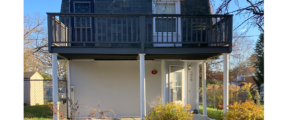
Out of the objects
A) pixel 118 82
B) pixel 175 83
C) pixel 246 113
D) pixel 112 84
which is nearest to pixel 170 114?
pixel 246 113

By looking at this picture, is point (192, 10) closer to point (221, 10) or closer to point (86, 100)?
point (221, 10)

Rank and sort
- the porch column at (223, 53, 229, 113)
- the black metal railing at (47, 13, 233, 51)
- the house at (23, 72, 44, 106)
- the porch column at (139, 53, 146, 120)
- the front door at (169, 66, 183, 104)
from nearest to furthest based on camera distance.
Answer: the black metal railing at (47, 13, 233, 51)
the porch column at (139, 53, 146, 120)
the porch column at (223, 53, 229, 113)
the front door at (169, 66, 183, 104)
the house at (23, 72, 44, 106)

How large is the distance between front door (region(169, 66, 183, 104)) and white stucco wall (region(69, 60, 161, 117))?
19.6 inches

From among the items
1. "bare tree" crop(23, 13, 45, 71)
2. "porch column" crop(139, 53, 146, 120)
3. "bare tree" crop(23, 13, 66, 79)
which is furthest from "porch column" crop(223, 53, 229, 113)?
"bare tree" crop(23, 13, 45, 71)

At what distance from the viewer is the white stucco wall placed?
259 inches

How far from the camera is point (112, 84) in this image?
6.68 meters

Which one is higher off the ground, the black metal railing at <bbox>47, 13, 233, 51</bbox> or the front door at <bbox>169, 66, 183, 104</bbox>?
the black metal railing at <bbox>47, 13, 233, 51</bbox>

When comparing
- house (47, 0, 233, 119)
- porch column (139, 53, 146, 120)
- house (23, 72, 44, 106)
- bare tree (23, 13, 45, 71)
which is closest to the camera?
porch column (139, 53, 146, 120)

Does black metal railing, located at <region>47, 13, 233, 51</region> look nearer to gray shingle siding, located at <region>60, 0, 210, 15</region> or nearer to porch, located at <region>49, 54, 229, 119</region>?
gray shingle siding, located at <region>60, 0, 210, 15</region>

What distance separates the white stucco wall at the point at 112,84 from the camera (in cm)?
659

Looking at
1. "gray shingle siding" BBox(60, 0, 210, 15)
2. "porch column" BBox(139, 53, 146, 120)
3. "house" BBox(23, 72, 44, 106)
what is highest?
"gray shingle siding" BBox(60, 0, 210, 15)
